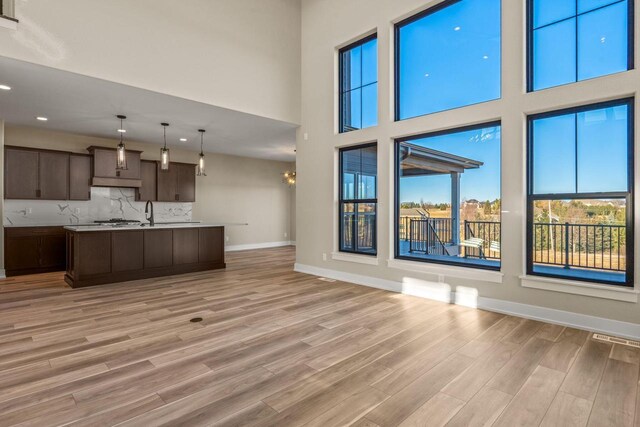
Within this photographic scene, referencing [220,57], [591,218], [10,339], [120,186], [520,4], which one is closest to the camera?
[10,339]

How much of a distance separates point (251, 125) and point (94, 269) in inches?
138

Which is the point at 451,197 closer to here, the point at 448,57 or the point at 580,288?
the point at 580,288

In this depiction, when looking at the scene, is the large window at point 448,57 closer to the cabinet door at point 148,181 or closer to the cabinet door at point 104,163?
the cabinet door at point 148,181

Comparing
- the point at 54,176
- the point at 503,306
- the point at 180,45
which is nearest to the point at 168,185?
the point at 54,176

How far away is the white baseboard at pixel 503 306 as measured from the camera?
302 cm

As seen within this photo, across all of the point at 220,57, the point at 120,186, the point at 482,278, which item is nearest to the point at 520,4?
the point at 482,278

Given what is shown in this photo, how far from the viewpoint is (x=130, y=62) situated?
13.6ft

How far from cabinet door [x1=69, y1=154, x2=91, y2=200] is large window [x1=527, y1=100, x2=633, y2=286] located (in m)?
7.77

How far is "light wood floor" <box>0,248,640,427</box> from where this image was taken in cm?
188

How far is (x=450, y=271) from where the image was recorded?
4137 mm

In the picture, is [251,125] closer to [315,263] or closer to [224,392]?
[315,263]

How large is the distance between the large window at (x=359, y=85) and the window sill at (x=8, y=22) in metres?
4.17

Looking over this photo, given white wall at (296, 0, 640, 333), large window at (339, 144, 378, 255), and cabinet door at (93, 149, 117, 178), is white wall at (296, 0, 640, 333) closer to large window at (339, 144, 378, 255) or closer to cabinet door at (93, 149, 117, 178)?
large window at (339, 144, 378, 255)

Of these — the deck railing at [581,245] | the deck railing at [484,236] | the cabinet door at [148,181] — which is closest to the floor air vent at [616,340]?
the deck railing at [581,245]
